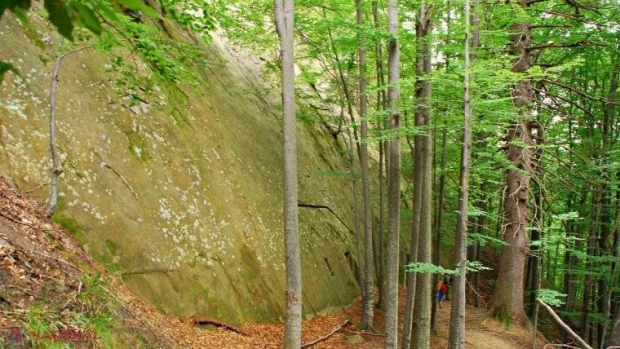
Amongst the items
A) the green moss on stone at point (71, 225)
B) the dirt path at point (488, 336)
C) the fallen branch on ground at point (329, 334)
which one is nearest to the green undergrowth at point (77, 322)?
the green moss on stone at point (71, 225)

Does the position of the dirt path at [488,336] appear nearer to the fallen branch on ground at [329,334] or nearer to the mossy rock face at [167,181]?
the fallen branch on ground at [329,334]

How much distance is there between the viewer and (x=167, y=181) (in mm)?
9258

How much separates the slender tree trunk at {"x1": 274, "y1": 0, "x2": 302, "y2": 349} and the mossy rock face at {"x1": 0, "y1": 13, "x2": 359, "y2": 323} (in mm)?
1514

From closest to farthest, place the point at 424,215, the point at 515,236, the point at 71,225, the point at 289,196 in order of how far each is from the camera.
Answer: the point at 71,225
the point at 289,196
the point at 424,215
the point at 515,236

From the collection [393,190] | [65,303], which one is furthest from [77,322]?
[393,190]

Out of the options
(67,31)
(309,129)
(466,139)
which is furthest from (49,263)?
(309,129)

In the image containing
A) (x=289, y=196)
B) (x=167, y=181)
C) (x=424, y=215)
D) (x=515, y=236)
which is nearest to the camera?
(x=289, y=196)

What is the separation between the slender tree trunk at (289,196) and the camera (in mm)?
7562

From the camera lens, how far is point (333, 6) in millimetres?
10781

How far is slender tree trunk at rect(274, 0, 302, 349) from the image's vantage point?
7.56m

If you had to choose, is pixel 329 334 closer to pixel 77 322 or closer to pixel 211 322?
pixel 211 322

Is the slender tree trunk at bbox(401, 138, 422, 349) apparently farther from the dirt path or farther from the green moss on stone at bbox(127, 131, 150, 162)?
the green moss on stone at bbox(127, 131, 150, 162)

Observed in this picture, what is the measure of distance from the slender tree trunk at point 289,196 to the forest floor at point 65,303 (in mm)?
1254

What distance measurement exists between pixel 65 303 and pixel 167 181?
16.5 feet
